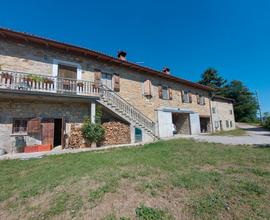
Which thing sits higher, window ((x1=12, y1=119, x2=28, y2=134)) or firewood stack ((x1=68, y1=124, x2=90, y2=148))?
window ((x1=12, y1=119, x2=28, y2=134))

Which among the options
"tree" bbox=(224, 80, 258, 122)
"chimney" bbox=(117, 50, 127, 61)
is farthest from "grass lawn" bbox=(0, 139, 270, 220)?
"tree" bbox=(224, 80, 258, 122)

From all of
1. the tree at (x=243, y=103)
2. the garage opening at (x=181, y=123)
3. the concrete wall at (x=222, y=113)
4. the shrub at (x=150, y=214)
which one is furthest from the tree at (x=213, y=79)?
the shrub at (x=150, y=214)

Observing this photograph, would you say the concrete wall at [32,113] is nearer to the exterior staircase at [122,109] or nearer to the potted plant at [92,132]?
the potted plant at [92,132]

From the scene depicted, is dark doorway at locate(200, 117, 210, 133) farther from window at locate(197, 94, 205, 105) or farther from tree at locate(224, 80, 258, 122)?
tree at locate(224, 80, 258, 122)

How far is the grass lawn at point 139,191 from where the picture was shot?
8.82 ft

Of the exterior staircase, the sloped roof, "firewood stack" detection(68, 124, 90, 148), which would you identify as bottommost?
"firewood stack" detection(68, 124, 90, 148)

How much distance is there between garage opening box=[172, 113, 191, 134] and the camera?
55.6 feet

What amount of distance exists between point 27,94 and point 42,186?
5757 mm

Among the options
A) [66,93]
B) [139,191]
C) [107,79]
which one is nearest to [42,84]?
[66,93]

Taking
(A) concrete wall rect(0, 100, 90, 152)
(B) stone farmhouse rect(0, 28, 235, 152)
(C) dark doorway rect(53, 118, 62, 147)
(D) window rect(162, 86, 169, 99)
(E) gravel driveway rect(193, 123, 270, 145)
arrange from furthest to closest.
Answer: (D) window rect(162, 86, 169, 99)
(C) dark doorway rect(53, 118, 62, 147)
(E) gravel driveway rect(193, 123, 270, 145)
(B) stone farmhouse rect(0, 28, 235, 152)
(A) concrete wall rect(0, 100, 90, 152)

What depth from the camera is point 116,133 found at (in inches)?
411

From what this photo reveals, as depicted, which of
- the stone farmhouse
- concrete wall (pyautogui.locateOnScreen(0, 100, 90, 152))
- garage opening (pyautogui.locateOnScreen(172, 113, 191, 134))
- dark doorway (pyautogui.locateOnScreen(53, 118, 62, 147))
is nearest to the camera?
concrete wall (pyautogui.locateOnScreen(0, 100, 90, 152))

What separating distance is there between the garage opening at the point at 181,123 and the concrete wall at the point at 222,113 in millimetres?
5466

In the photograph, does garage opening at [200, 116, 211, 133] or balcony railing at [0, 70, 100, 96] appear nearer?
balcony railing at [0, 70, 100, 96]
